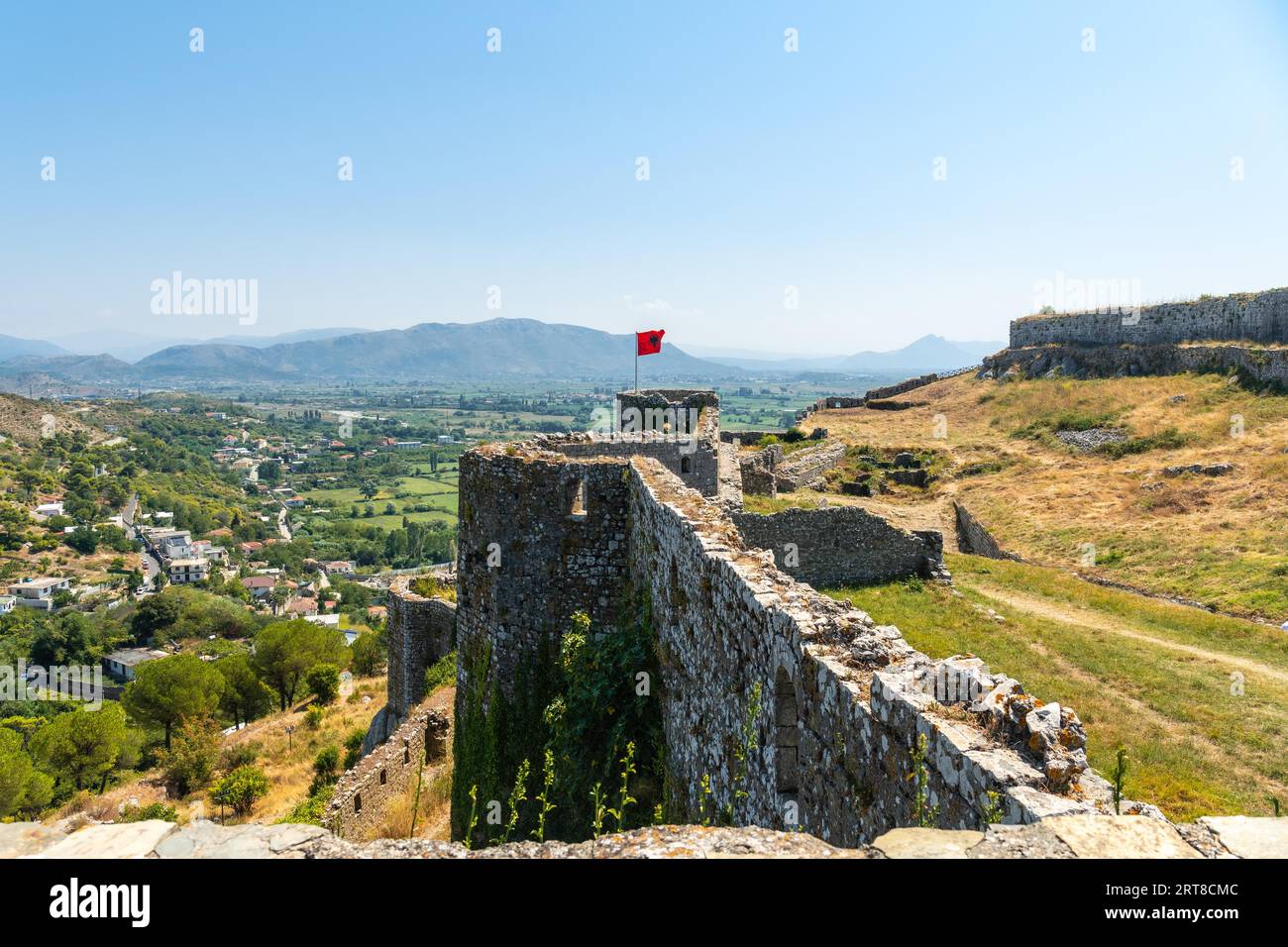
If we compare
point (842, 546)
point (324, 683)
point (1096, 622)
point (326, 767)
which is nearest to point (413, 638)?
point (326, 767)

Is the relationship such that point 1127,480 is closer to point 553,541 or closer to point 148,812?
point 553,541

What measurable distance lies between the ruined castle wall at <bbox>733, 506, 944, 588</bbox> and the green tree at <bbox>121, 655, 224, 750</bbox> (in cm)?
3428

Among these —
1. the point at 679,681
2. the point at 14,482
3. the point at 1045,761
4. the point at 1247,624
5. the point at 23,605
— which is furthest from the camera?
the point at 14,482

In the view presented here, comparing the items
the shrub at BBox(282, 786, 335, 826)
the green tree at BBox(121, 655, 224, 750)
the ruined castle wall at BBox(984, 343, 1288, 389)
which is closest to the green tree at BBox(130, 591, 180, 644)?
the green tree at BBox(121, 655, 224, 750)

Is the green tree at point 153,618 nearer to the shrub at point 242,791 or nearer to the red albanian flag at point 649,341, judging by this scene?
the shrub at point 242,791

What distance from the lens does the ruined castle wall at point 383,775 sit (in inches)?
620

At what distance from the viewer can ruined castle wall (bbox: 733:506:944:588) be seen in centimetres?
1802

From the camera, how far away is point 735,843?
3078 millimetres

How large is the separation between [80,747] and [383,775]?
1299 inches
